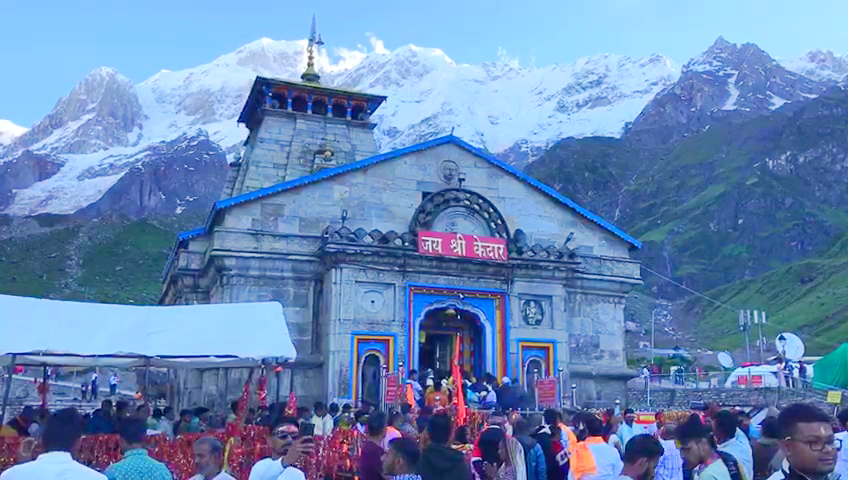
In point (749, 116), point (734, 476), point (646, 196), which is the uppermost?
point (749, 116)

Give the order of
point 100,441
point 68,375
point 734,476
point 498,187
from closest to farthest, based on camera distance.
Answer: point 734,476 → point 100,441 → point 498,187 → point 68,375

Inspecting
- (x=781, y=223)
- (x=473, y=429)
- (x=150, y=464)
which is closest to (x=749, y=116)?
(x=781, y=223)

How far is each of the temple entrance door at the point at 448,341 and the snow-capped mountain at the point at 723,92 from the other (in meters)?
131

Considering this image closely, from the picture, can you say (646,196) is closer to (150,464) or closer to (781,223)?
(781,223)

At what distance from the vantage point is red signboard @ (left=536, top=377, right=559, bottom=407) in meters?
20.3

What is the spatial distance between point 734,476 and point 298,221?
54.9 ft

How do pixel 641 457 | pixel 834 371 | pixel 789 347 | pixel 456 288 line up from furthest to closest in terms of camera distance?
pixel 789 347 → pixel 834 371 → pixel 456 288 → pixel 641 457

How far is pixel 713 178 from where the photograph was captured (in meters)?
116

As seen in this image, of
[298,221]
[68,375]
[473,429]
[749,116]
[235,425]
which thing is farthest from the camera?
[749,116]

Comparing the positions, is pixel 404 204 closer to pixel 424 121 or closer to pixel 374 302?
pixel 374 302

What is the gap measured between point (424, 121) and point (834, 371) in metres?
141

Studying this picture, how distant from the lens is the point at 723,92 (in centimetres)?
16012

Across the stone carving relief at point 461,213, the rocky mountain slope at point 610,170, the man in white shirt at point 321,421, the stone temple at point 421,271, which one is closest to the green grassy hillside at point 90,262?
the rocky mountain slope at point 610,170

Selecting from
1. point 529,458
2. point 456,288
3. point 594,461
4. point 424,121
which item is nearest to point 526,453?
point 529,458
